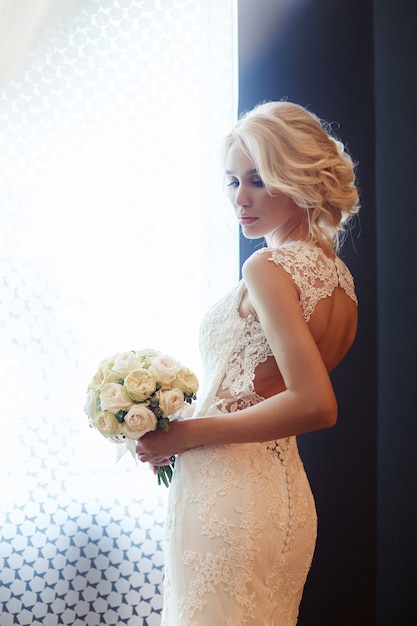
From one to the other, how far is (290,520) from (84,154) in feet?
6.01

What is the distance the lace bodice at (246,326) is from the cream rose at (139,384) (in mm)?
211

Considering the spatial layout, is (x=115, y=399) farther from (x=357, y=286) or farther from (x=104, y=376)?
(x=357, y=286)

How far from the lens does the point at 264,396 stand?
1.90m

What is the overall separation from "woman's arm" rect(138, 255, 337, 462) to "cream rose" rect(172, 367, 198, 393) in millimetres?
81

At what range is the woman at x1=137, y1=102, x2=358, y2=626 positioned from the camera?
A: 1.74 meters

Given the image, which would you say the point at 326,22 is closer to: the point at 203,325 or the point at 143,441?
the point at 203,325

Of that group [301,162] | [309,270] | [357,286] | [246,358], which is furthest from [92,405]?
[357,286]

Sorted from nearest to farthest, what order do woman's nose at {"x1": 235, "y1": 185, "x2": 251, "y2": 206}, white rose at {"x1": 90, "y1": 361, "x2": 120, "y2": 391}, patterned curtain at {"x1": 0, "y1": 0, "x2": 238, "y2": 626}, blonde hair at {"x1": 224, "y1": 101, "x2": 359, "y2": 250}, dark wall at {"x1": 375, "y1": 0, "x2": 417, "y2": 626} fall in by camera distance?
white rose at {"x1": 90, "y1": 361, "x2": 120, "y2": 391}, blonde hair at {"x1": 224, "y1": 101, "x2": 359, "y2": 250}, woman's nose at {"x1": 235, "y1": 185, "x2": 251, "y2": 206}, patterned curtain at {"x1": 0, "y1": 0, "x2": 238, "y2": 626}, dark wall at {"x1": 375, "y1": 0, "x2": 417, "y2": 626}

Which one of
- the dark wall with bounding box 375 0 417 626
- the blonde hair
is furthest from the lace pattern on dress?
the dark wall with bounding box 375 0 417 626

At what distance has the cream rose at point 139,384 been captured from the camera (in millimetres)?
1762

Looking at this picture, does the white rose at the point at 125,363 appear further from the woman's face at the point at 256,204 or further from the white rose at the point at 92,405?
the woman's face at the point at 256,204

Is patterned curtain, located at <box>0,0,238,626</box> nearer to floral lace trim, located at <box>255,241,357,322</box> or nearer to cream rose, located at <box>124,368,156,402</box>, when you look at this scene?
floral lace trim, located at <box>255,241,357,322</box>

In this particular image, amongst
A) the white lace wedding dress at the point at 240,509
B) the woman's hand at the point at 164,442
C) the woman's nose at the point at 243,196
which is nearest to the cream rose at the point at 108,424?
the woman's hand at the point at 164,442

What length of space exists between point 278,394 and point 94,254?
1474 mm
